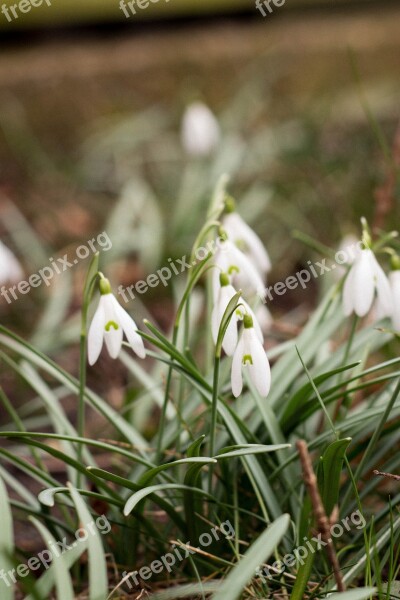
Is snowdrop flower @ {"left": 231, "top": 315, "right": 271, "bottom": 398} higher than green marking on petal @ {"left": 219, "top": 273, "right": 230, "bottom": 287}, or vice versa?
green marking on petal @ {"left": 219, "top": 273, "right": 230, "bottom": 287}

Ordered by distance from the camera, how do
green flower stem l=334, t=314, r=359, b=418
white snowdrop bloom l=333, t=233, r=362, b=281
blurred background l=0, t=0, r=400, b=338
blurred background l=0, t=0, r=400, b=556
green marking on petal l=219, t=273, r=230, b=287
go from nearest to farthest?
green marking on petal l=219, t=273, r=230, b=287 → green flower stem l=334, t=314, r=359, b=418 → white snowdrop bloom l=333, t=233, r=362, b=281 → blurred background l=0, t=0, r=400, b=556 → blurred background l=0, t=0, r=400, b=338

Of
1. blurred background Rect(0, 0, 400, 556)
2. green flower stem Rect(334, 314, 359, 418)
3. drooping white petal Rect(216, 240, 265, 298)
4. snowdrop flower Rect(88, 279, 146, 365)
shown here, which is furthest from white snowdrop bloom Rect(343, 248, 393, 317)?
blurred background Rect(0, 0, 400, 556)

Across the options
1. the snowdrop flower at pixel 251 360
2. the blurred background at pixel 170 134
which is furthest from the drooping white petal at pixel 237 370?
the blurred background at pixel 170 134

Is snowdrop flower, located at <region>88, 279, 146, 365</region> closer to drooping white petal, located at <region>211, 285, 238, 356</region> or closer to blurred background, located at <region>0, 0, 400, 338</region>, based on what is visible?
drooping white petal, located at <region>211, 285, 238, 356</region>

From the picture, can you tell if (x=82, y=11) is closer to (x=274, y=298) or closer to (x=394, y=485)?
(x=274, y=298)

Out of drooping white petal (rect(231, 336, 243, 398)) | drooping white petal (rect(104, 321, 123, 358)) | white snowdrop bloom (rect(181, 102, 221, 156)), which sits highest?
white snowdrop bloom (rect(181, 102, 221, 156))

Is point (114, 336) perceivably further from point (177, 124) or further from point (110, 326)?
point (177, 124)
